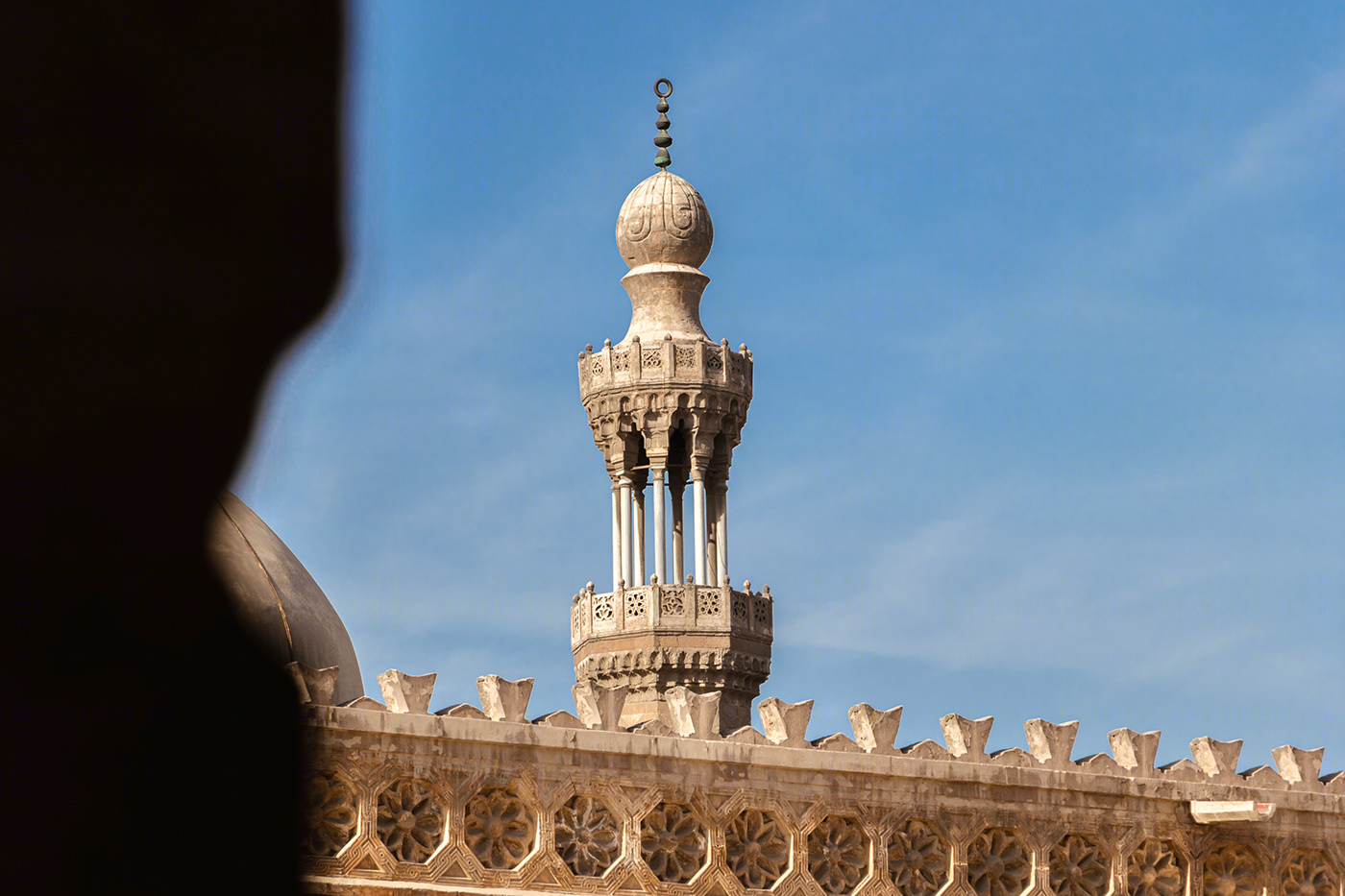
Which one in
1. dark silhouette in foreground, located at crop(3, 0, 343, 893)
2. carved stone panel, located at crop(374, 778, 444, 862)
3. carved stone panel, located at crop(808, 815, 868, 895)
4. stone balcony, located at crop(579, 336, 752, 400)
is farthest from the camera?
stone balcony, located at crop(579, 336, 752, 400)

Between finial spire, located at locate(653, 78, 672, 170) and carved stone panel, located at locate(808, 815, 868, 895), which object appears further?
finial spire, located at locate(653, 78, 672, 170)

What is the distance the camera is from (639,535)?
2939 centimetres

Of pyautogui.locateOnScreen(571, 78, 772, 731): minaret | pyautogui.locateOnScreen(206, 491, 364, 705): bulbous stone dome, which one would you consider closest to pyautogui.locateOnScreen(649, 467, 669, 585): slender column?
pyautogui.locateOnScreen(571, 78, 772, 731): minaret

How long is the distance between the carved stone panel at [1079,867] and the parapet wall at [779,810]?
1 centimetres

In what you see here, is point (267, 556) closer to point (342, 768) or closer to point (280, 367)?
point (342, 768)

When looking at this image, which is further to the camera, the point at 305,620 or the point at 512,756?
the point at 305,620

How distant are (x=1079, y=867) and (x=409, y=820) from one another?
510 centimetres

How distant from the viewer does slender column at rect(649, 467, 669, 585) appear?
28.6 metres

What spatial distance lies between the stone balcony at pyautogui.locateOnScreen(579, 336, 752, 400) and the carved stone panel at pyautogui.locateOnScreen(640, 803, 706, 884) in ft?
51.4

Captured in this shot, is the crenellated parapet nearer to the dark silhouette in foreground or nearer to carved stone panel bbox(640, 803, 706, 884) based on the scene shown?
carved stone panel bbox(640, 803, 706, 884)

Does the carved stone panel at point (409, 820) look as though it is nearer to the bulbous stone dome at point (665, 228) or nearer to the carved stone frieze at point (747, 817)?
the carved stone frieze at point (747, 817)

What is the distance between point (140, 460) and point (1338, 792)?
15.6 meters

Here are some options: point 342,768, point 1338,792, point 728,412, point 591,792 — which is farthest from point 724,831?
point 728,412

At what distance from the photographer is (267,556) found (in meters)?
16.0
